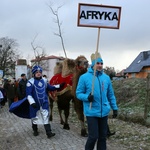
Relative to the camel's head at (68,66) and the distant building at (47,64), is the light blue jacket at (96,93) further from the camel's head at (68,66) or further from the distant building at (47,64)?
the distant building at (47,64)

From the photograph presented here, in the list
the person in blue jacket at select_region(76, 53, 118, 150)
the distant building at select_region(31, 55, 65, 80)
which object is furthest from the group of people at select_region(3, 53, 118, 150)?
the distant building at select_region(31, 55, 65, 80)

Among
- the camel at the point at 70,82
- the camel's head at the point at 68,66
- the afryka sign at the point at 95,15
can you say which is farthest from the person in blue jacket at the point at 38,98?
the afryka sign at the point at 95,15

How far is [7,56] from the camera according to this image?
58594 millimetres

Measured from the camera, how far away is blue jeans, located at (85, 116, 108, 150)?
16.9ft

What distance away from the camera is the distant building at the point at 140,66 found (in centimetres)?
6966

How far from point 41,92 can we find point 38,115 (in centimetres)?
62

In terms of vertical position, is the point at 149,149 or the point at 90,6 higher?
the point at 90,6

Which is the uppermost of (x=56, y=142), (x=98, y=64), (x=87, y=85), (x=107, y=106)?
(x=98, y=64)

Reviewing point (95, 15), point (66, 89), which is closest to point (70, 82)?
point (66, 89)

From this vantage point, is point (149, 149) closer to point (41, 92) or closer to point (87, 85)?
point (87, 85)

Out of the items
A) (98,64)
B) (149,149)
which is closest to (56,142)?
(149,149)

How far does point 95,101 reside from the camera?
17.0ft

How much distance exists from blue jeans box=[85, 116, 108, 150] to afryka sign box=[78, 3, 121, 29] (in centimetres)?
194

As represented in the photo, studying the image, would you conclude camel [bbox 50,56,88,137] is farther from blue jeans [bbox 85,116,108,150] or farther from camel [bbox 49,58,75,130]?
blue jeans [bbox 85,116,108,150]
